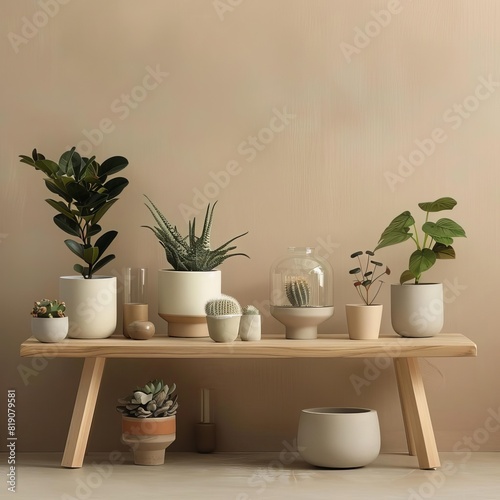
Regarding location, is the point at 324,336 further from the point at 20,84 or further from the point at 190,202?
the point at 20,84

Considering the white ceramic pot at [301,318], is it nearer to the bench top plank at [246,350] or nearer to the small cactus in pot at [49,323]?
the bench top plank at [246,350]

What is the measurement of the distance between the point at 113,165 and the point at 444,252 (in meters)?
0.76

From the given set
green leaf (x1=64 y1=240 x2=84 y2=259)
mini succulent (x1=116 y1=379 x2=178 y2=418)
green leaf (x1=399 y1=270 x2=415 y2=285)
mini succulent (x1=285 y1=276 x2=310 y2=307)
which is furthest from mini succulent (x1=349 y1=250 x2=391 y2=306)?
green leaf (x1=64 y1=240 x2=84 y2=259)

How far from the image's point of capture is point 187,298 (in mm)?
1865

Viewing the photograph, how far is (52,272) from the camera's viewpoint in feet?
6.63

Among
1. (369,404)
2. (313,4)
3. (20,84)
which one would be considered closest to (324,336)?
(369,404)

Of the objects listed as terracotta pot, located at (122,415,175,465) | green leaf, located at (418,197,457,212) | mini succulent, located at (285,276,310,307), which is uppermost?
green leaf, located at (418,197,457,212)

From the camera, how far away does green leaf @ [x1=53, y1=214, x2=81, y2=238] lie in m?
1.87

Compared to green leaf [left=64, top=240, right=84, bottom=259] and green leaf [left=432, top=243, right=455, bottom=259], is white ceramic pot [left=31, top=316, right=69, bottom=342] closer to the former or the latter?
green leaf [left=64, top=240, right=84, bottom=259]

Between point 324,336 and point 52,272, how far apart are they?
661 mm

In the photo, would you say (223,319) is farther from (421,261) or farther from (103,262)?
(421,261)

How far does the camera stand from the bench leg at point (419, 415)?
5.89 feet

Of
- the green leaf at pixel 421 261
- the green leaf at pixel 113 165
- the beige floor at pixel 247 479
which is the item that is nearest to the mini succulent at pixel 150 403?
the beige floor at pixel 247 479

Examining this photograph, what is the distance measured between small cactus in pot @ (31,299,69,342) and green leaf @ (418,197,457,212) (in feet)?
2.70
